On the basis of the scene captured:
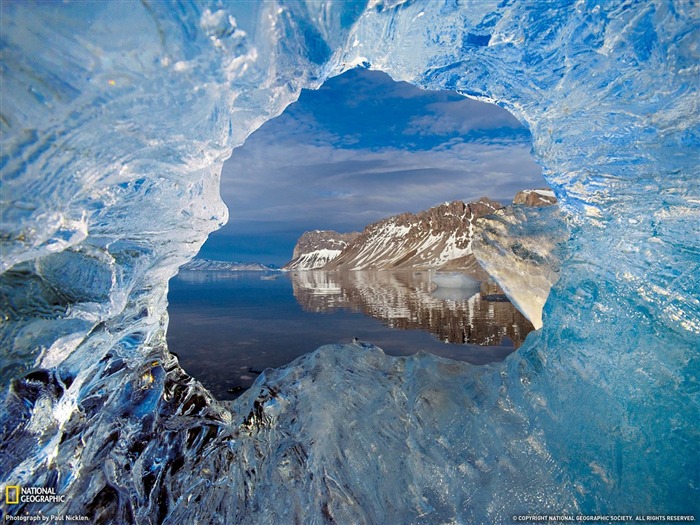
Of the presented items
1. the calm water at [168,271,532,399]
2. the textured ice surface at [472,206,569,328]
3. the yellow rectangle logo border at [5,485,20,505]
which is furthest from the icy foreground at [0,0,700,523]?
the calm water at [168,271,532,399]

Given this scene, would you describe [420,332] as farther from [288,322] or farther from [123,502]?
[123,502]

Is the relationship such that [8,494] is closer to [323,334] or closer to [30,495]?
[30,495]

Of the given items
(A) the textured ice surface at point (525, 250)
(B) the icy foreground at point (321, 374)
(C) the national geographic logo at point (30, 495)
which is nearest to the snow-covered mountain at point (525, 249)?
(A) the textured ice surface at point (525, 250)

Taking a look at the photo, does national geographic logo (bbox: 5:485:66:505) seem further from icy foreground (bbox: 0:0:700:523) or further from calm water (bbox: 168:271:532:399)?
calm water (bbox: 168:271:532:399)

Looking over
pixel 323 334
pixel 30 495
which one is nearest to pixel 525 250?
pixel 30 495

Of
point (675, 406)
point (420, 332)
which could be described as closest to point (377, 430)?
point (675, 406)

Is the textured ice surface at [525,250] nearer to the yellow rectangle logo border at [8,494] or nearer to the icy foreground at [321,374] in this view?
the icy foreground at [321,374]
